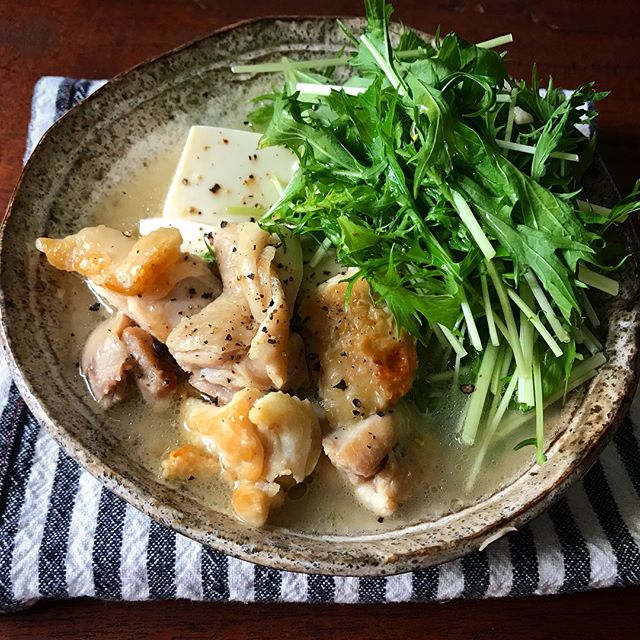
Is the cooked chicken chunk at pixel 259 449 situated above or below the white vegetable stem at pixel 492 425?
above

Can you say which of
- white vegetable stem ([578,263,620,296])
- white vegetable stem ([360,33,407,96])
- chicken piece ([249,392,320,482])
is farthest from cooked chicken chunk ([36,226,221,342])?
white vegetable stem ([578,263,620,296])

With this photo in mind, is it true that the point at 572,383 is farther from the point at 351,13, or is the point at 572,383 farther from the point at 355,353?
the point at 351,13

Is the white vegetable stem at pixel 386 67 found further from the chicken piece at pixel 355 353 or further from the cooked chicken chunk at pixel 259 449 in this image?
the cooked chicken chunk at pixel 259 449

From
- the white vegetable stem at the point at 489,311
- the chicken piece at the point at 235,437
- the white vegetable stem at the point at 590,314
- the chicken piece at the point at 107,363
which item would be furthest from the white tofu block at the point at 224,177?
the white vegetable stem at the point at 590,314

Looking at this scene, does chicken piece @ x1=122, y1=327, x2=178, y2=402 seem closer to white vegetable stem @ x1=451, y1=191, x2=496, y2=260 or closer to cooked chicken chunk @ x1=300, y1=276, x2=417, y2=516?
cooked chicken chunk @ x1=300, y1=276, x2=417, y2=516

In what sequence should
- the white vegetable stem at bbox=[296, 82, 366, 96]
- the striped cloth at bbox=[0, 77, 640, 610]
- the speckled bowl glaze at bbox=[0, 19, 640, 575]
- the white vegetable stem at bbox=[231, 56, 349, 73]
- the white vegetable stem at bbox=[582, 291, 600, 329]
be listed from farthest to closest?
the white vegetable stem at bbox=[231, 56, 349, 73] < the white vegetable stem at bbox=[296, 82, 366, 96] < the white vegetable stem at bbox=[582, 291, 600, 329] < the striped cloth at bbox=[0, 77, 640, 610] < the speckled bowl glaze at bbox=[0, 19, 640, 575]

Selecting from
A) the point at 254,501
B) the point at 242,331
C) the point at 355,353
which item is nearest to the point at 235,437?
the point at 254,501
